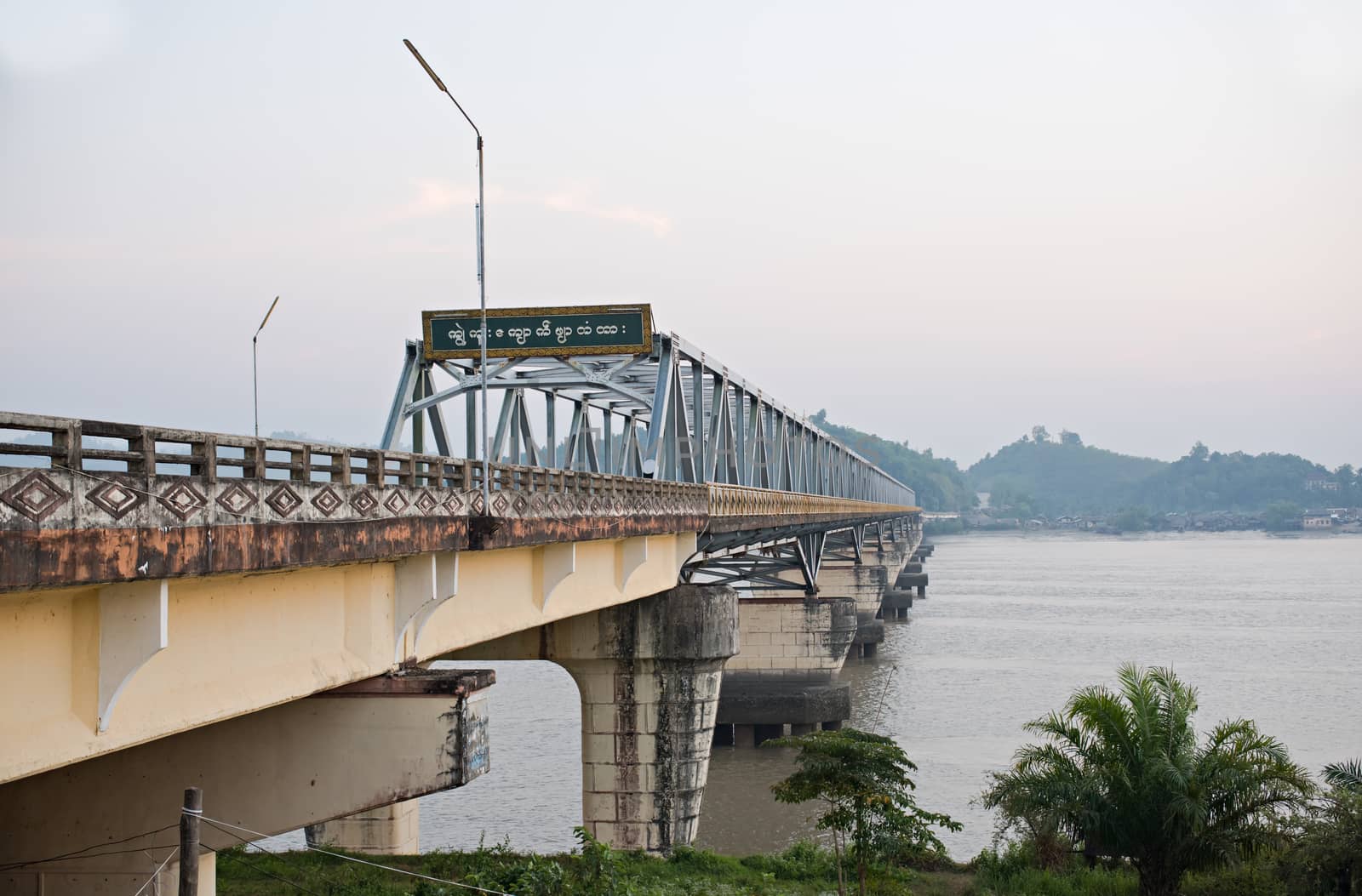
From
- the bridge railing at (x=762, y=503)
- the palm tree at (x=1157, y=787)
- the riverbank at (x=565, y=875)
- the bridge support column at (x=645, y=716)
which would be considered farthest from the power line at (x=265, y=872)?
the bridge railing at (x=762, y=503)

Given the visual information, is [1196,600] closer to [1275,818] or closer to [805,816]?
[805,816]

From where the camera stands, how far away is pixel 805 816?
28719 mm

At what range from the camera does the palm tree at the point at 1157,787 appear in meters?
16.6

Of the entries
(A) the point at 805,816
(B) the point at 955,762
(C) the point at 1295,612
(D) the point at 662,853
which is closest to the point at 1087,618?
(C) the point at 1295,612

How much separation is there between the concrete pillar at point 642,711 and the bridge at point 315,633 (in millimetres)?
37

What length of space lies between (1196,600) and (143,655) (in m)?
82.8

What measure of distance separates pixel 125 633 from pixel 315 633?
8.75ft

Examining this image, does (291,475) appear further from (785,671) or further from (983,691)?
(983,691)

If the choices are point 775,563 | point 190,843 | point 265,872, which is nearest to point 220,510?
point 190,843

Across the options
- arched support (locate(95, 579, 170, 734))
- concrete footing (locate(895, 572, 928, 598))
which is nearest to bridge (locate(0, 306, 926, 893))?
arched support (locate(95, 579, 170, 734))

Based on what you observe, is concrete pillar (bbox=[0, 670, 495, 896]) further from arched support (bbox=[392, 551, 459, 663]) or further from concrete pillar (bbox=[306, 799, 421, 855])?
concrete pillar (bbox=[306, 799, 421, 855])

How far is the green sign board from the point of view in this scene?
90.8 feet

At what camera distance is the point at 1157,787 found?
17.0 meters

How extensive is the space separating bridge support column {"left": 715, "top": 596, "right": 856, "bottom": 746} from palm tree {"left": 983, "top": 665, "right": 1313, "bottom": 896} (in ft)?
62.7
